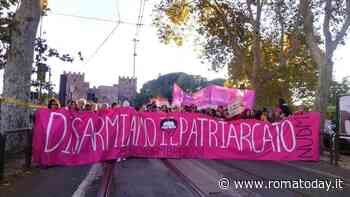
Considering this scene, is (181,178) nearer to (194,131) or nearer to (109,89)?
(194,131)

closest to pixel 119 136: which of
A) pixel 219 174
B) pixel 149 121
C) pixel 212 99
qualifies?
pixel 149 121

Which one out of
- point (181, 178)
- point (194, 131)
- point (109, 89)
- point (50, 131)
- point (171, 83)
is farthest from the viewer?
point (109, 89)

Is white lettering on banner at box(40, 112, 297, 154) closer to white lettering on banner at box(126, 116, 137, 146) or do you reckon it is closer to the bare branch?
white lettering on banner at box(126, 116, 137, 146)

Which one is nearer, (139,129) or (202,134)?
(139,129)

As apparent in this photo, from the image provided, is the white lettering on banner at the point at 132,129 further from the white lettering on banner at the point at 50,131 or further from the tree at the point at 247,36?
the tree at the point at 247,36

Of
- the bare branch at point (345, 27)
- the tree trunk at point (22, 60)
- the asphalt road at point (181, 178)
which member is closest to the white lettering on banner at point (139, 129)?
the asphalt road at point (181, 178)

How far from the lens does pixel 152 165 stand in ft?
44.2

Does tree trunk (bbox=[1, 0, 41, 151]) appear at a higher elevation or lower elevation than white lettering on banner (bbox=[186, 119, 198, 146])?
higher

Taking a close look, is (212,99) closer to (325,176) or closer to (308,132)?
(308,132)

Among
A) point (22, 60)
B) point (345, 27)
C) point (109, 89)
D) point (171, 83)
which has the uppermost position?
point (109, 89)

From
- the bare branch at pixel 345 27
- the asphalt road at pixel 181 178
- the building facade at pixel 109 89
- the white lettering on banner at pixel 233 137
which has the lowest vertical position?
the asphalt road at pixel 181 178

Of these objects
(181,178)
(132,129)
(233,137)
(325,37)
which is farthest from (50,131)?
(325,37)

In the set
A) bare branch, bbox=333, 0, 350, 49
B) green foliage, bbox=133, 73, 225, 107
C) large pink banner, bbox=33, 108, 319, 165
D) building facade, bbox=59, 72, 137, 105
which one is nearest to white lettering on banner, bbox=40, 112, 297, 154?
large pink banner, bbox=33, 108, 319, 165

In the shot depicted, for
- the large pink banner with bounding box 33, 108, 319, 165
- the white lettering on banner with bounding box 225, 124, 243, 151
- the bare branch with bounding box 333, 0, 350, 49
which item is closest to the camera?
the large pink banner with bounding box 33, 108, 319, 165
